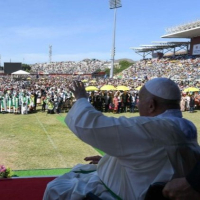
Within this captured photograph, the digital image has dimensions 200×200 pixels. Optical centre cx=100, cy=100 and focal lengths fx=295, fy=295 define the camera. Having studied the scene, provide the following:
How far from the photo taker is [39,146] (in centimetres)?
830

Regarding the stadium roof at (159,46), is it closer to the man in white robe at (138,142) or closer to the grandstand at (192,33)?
the grandstand at (192,33)

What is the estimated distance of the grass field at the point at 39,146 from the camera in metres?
6.75

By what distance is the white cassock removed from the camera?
1810 millimetres

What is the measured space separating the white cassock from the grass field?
181 inches

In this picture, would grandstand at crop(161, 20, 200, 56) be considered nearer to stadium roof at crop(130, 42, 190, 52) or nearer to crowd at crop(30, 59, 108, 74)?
stadium roof at crop(130, 42, 190, 52)

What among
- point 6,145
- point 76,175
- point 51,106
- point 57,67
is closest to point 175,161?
point 76,175

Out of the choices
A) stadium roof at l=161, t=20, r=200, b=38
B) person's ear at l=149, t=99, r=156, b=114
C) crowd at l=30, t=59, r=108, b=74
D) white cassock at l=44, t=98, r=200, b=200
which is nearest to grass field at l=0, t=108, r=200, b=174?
white cassock at l=44, t=98, r=200, b=200

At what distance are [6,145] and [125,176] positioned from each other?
22.8 feet

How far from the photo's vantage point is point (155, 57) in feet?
181

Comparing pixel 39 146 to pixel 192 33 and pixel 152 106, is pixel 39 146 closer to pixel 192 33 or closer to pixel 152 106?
pixel 152 106

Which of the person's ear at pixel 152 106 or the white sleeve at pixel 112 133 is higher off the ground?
the person's ear at pixel 152 106

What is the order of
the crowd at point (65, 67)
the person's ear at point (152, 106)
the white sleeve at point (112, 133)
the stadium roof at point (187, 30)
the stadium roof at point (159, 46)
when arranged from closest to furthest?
1. the white sleeve at point (112, 133)
2. the person's ear at point (152, 106)
3. the stadium roof at point (187, 30)
4. the stadium roof at point (159, 46)
5. the crowd at point (65, 67)

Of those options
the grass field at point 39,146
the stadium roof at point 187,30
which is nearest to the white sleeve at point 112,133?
the grass field at point 39,146

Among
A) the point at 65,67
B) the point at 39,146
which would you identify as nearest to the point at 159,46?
the point at 65,67
